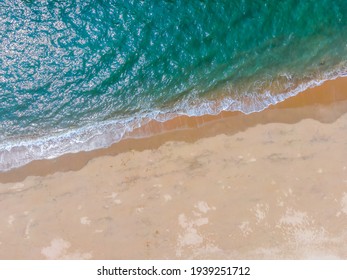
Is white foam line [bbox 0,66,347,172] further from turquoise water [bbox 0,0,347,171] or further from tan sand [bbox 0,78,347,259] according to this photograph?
tan sand [bbox 0,78,347,259]

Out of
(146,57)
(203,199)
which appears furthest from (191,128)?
(146,57)

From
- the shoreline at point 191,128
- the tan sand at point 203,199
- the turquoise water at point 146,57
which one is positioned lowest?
the tan sand at point 203,199

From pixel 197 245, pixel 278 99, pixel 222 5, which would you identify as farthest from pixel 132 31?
pixel 197 245

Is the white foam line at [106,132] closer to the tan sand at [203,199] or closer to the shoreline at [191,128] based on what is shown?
the shoreline at [191,128]

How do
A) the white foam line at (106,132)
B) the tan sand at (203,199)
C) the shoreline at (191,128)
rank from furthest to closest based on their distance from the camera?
the white foam line at (106,132)
the shoreline at (191,128)
the tan sand at (203,199)

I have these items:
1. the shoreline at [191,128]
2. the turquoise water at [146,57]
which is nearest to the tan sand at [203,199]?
the shoreline at [191,128]

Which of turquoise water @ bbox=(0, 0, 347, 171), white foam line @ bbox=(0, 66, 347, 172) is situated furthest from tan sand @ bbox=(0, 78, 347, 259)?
turquoise water @ bbox=(0, 0, 347, 171)

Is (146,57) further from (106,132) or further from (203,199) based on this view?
(203,199)
